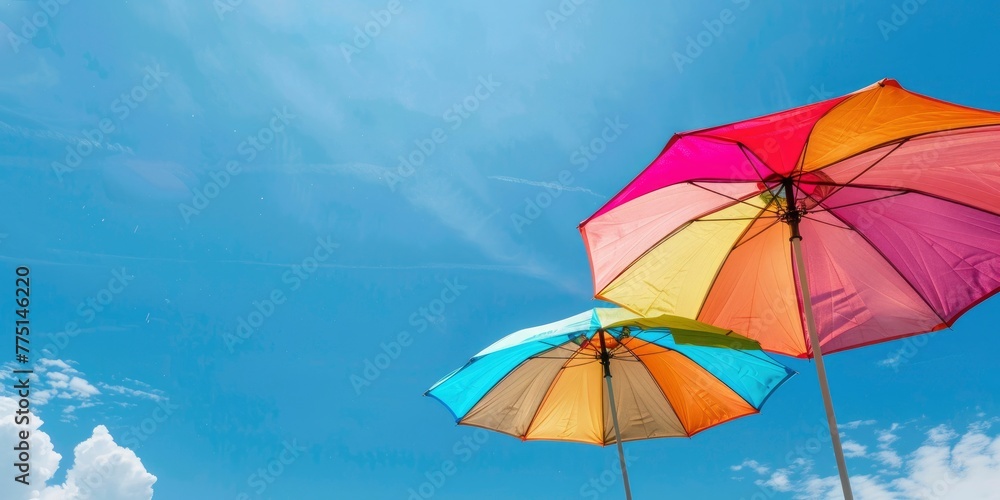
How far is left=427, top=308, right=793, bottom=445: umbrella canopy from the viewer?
6.93 meters

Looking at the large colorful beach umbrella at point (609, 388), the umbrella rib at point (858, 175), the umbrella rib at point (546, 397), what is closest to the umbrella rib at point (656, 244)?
the umbrella rib at point (858, 175)

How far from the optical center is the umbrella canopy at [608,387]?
693cm

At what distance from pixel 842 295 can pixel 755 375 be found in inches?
52.6

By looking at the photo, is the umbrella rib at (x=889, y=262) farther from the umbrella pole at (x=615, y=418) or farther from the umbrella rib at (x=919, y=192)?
the umbrella pole at (x=615, y=418)

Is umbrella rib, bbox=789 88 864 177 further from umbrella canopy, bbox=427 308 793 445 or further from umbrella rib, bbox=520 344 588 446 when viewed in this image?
umbrella rib, bbox=520 344 588 446

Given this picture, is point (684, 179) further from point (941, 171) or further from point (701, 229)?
point (941, 171)

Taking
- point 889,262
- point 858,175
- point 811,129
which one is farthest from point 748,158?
point 889,262

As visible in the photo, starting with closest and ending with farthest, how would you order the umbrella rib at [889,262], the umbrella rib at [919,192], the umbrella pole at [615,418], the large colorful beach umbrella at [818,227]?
the large colorful beach umbrella at [818,227] < the umbrella rib at [919,192] < the umbrella rib at [889,262] < the umbrella pole at [615,418]

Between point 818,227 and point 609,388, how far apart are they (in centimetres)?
257

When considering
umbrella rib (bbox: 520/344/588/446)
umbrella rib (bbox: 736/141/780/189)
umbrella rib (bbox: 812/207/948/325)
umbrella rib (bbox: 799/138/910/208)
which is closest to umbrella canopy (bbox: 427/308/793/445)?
umbrella rib (bbox: 520/344/588/446)

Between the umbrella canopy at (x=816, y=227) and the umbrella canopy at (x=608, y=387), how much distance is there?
79 cm

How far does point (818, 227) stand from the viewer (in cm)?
596

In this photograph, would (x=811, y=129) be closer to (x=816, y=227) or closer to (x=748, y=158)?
(x=748, y=158)

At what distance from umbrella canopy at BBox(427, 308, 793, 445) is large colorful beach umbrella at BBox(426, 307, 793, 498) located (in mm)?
11
